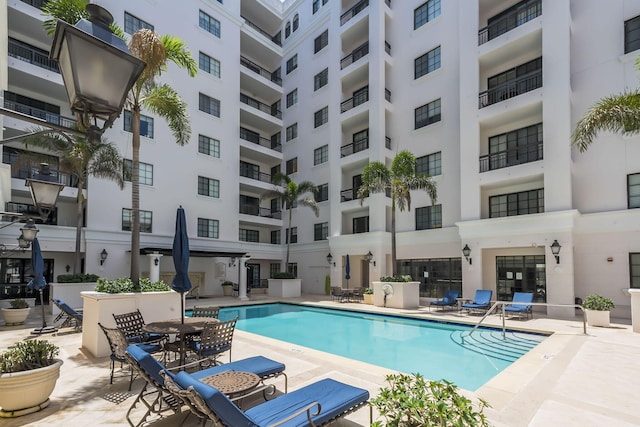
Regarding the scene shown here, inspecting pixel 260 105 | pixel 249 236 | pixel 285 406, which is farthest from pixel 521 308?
pixel 260 105

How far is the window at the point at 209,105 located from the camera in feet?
85.0

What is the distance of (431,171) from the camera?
71.6ft

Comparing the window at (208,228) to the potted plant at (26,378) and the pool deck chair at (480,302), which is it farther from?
the potted plant at (26,378)

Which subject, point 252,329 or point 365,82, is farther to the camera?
point 365,82

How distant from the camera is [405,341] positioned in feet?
37.7

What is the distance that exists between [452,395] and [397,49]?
82.9ft

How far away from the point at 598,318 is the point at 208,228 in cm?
2238

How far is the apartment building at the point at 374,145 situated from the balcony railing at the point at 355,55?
15 centimetres

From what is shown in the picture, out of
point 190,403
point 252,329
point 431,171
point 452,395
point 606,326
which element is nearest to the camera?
point 452,395

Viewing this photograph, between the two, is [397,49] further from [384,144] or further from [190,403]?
[190,403]

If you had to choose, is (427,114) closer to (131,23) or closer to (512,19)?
(512,19)

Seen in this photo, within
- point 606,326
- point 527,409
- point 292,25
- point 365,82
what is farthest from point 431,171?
point 292,25

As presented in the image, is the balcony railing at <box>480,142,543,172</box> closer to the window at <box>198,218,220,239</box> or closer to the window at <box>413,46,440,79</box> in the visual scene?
the window at <box>413,46,440,79</box>

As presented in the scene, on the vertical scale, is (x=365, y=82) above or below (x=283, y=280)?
above
